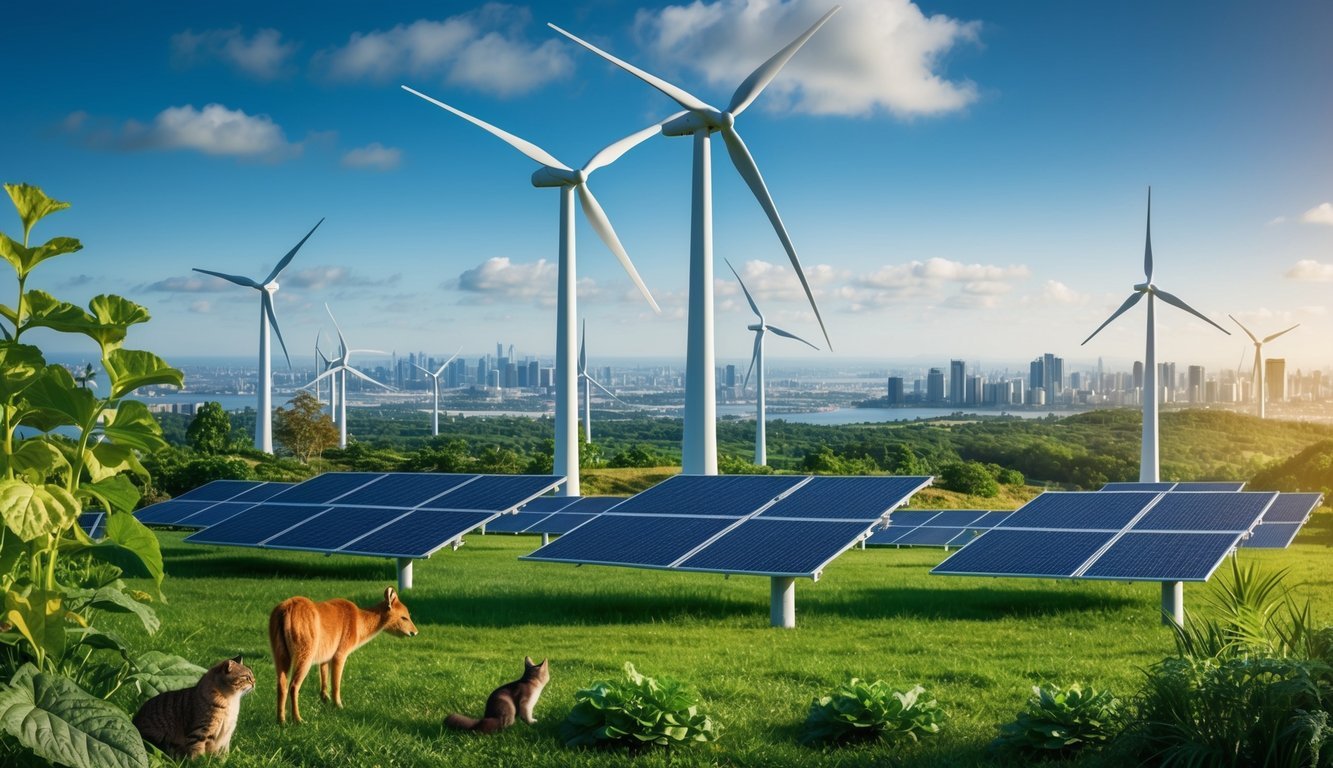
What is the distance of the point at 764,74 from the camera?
31.3 m

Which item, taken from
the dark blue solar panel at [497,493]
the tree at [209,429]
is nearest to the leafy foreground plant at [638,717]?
the dark blue solar panel at [497,493]

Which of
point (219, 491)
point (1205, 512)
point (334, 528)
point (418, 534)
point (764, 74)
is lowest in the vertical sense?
point (219, 491)

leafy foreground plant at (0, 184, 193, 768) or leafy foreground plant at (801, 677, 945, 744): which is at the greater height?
leafy foreground plant at (0, 184, 193, 768)

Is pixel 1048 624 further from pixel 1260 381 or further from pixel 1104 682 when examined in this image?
pixel 1260 381

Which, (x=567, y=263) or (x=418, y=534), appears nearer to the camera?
(x=418, y=534)

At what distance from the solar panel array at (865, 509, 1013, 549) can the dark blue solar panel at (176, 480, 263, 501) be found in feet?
62.8

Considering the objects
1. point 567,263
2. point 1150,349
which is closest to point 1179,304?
point 1150,349

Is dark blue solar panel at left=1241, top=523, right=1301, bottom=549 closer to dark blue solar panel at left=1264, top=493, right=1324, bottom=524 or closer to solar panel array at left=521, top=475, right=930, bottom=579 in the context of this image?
dark blue solar panel at left=1264, top=493, right=1324, bottom=524

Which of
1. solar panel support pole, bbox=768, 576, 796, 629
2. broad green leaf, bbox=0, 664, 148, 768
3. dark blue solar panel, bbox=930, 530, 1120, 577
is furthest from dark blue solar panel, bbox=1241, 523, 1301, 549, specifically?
broad green leaf, bbox=0, 664, 148, 768

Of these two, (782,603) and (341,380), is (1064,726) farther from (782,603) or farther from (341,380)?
(341,380)

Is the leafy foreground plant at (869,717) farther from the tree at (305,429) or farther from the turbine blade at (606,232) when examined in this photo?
the tree at (305,429)

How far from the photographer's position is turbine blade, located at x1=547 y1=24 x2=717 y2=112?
95.1ft

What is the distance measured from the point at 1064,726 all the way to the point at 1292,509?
2960 centimetres

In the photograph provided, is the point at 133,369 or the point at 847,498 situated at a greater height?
the point at 133,369
